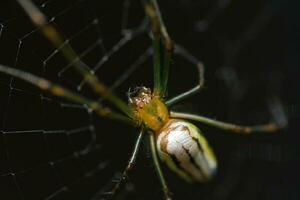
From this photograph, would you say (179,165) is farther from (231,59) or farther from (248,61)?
(248,61)

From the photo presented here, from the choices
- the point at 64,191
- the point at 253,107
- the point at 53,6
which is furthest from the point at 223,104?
the point at 53,6

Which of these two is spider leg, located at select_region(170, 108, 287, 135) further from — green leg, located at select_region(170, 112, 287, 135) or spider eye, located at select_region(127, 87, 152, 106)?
spider eye, located at select_region(127, 87, 152, 106)

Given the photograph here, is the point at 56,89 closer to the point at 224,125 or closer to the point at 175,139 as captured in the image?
the point at 175,139

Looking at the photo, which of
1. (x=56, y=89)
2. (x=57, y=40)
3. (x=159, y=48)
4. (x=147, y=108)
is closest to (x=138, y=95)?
(x=147, y=108)

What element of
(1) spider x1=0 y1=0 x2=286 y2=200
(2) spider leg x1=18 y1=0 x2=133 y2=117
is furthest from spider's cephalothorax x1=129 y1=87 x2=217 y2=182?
(2) spider leg x1=18 y1=0 x2=133 y2=117

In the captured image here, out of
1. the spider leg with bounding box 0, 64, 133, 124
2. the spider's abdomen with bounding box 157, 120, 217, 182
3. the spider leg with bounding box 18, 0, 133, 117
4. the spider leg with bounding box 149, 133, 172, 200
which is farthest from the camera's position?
the spider leg with bounding box 149, 133, 172, 200

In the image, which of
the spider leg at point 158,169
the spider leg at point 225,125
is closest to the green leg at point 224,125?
the spider leg at point 225,125
